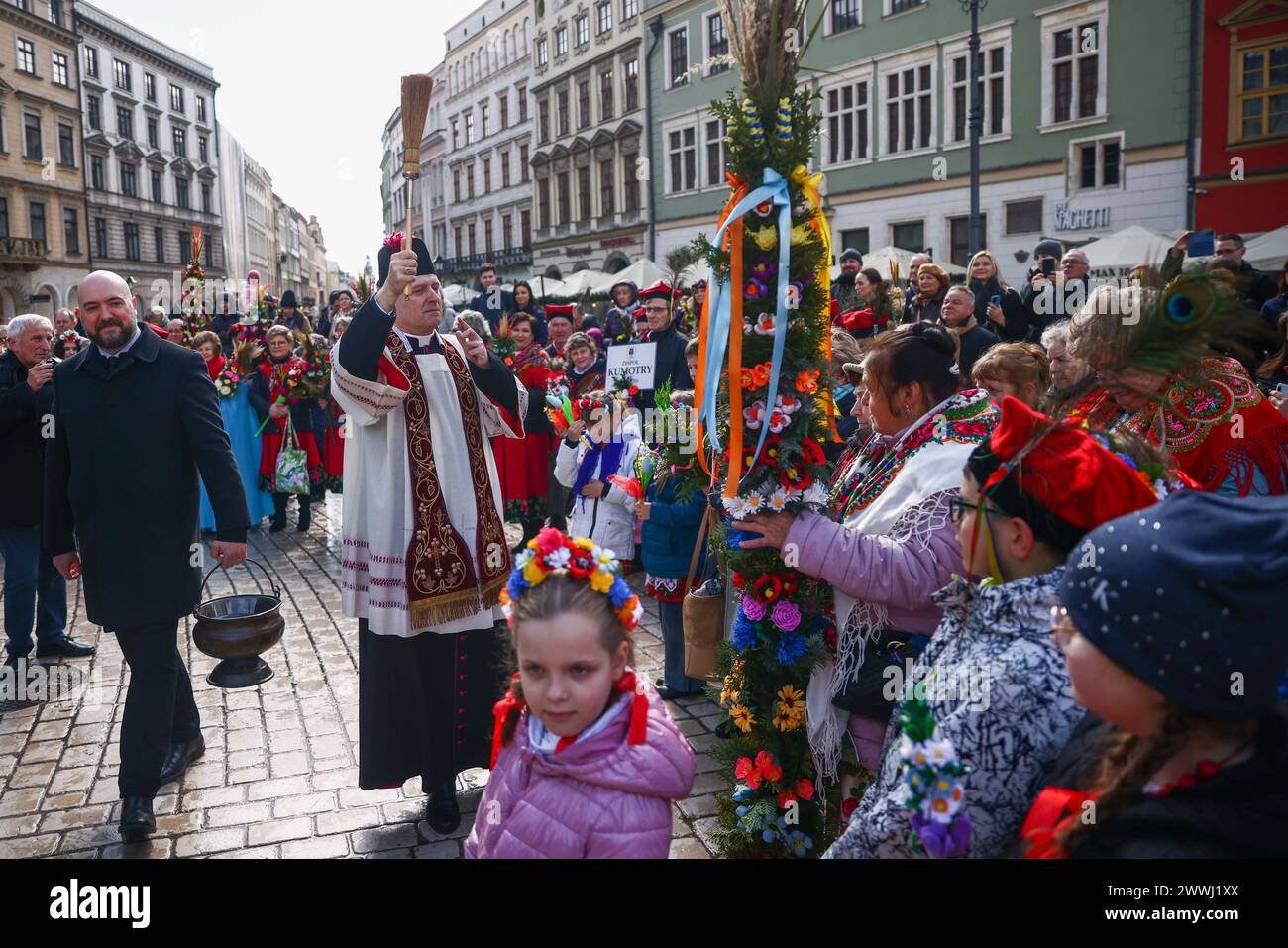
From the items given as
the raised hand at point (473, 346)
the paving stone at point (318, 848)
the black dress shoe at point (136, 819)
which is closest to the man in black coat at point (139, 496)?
the black dress shoe at point (136, 819)

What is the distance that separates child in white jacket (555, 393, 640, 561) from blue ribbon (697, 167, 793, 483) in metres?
2.77

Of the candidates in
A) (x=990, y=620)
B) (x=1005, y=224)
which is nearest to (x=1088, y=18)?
(x=1005, y=224)

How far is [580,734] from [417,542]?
1.84 meters

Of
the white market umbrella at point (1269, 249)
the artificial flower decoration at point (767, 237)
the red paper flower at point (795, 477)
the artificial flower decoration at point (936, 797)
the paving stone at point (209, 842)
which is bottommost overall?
the paving stone at point (209, 842)

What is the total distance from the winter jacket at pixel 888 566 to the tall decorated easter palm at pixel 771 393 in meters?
0.27

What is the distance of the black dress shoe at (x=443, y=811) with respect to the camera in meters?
3.99

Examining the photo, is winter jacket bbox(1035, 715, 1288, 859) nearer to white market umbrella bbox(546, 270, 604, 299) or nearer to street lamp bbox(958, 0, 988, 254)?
street lamp bbox(958, 0, 988, 254)

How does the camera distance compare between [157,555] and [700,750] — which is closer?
[157,555]

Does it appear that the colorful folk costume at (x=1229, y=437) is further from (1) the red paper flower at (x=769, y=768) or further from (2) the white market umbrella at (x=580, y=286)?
(2) the white market umbrella at (x=580, y=286)

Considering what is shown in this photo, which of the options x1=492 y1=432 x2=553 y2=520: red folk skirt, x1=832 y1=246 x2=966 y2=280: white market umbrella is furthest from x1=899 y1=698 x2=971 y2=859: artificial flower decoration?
x1=832 y1=246 x2=966 y2=280: white market umbrella

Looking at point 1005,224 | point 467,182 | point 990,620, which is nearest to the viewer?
point 990,620
